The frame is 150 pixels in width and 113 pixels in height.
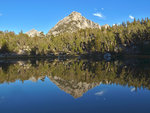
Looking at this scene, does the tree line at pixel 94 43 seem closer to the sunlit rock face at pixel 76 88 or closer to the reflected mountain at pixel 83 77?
the reflected mountain at pixel 83 77

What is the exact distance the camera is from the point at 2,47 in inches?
5037

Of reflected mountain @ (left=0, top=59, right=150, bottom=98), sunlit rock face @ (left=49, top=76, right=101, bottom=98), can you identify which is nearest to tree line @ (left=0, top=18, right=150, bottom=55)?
reflected mountain @ (left=0, top=59, right=150, bottom=98)

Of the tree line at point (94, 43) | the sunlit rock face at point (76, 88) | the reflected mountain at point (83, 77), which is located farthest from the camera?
the tree line at point (94, 43)

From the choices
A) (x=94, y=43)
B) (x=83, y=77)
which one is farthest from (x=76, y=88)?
(x=94, y=43)

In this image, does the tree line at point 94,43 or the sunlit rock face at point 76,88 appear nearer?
the sunlit rock face at point 76,88

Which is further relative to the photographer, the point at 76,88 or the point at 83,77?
the point at 83,77

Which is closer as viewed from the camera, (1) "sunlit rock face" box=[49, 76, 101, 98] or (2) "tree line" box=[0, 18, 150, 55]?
(1) "sunlit rock face" box=[49, 76, 101, 98]

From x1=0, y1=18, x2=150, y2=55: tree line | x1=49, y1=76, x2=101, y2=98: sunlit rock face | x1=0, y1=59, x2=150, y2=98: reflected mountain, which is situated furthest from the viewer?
x1=0, y1=18, x2=150, y2=55: tree line

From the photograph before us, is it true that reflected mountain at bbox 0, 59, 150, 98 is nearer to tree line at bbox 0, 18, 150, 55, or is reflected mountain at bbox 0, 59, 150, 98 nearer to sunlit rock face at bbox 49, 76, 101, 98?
sunlit rock face at bbox 49, 76, 101, 98

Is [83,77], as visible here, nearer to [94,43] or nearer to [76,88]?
[76,88]

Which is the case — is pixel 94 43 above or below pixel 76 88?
above

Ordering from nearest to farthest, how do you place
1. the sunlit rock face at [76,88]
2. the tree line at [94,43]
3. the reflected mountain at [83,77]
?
the sunlit rock face at [76,88]
the reflected mountain at [83,77]
the tree line at [94,43]

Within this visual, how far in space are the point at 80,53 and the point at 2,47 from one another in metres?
70.7

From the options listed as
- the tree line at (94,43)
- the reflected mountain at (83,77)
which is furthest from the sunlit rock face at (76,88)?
the tree line at (94,43)
